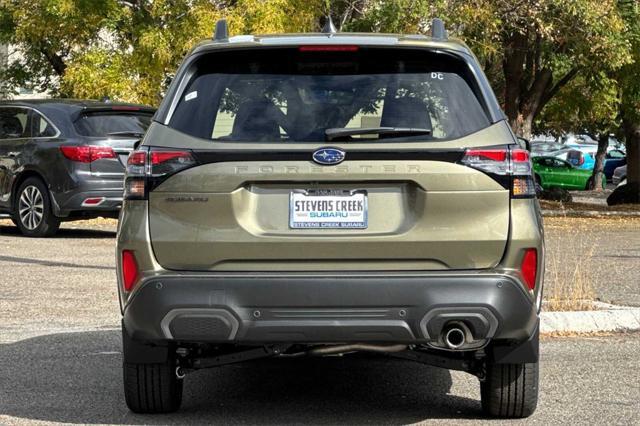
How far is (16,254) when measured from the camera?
626 inches

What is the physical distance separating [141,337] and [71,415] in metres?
0.93

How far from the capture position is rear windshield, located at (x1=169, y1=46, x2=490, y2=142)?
612 cm

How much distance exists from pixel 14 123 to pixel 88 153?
1.72 meters

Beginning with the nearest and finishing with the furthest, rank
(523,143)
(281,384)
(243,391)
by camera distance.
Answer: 1. (523,143)
2. (243,391)
3. (281,384)

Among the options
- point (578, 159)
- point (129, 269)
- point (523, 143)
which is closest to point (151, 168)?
point (129, 269)

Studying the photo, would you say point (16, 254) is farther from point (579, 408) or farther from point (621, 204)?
point (621, 204)

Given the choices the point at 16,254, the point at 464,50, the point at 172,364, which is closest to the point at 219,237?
the point at 172,364

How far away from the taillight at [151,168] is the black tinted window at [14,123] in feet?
40.2

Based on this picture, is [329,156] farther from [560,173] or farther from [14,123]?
[560,173]

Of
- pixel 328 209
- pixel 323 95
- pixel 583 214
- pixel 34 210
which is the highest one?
pixel 323 95

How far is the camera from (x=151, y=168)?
20.2 feet

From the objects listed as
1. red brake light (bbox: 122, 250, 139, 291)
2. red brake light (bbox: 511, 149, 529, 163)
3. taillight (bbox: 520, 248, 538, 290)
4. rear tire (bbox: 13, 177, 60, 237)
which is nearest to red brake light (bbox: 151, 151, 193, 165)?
red brake light (bbox: 122, 250, 139, 291)

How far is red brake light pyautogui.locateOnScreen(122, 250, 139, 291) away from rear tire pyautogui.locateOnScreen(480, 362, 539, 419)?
5.69ft

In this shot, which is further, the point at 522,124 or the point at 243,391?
the point at 522,124
